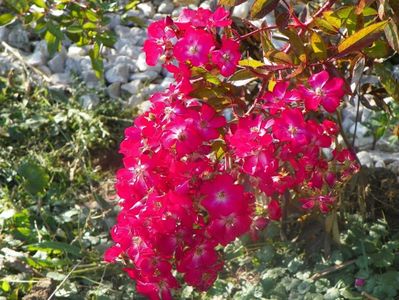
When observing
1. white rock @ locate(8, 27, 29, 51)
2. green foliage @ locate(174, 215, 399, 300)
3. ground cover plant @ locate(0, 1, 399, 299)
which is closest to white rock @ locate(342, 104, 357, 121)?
ground cover plant @ locate(0, 1, 399, 299)

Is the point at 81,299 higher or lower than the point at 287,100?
lower

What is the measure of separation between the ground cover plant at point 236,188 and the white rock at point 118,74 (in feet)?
2.41

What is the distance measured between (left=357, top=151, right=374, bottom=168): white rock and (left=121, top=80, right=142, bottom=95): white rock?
942 millimetres

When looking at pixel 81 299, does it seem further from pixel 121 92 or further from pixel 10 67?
pixel 10 67

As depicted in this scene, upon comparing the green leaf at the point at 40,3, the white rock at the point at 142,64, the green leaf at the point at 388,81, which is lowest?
the white rock at the point at 142,64

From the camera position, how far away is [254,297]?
1.82 m

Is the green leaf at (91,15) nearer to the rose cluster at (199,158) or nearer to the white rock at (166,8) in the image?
the rose cluster at (199,158)

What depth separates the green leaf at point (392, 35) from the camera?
1.37m

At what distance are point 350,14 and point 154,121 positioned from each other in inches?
18.1

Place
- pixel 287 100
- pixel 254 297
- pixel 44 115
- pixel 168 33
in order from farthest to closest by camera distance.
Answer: pixel 44 115 < pixel 254 297 < pixel 168 33 < pixel 287 100

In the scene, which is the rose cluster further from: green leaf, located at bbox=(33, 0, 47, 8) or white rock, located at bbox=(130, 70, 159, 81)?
white rock, located at bbox=(130, 70, 159, 81)

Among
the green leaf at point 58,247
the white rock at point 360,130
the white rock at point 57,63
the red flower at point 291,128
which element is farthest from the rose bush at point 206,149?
the white rock at point 57,63

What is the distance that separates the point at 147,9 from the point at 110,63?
0.34 metres

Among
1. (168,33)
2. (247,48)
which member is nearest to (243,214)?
(168,33)
